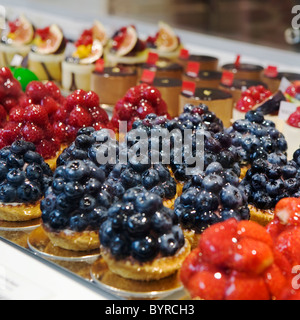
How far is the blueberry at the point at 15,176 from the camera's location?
2037 mm

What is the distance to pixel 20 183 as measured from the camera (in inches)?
81.8

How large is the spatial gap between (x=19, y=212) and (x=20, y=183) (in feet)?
0.38

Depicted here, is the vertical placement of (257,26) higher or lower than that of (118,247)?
lower

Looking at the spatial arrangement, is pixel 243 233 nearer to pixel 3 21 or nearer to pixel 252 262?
pixel 252 262

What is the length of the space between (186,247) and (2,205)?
78 cm

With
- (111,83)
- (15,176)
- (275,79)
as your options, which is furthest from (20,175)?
(275,79)

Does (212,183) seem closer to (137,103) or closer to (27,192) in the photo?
(27,192)

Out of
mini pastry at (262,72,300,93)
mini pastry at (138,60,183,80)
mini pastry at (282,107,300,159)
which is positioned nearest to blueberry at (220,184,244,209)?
mini pastry at (282,107,300,159)

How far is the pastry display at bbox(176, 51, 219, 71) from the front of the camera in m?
4.39

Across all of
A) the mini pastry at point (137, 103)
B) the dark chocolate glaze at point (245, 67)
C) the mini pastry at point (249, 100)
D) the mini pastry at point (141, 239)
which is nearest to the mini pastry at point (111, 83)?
the dark chocolate glaze at point (245, 67)

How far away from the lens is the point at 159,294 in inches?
64.6

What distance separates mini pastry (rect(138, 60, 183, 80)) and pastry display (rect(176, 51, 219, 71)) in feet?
0.64

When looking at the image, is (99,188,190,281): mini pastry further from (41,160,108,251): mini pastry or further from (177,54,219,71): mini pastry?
(177,54,219,71): mini pastry
